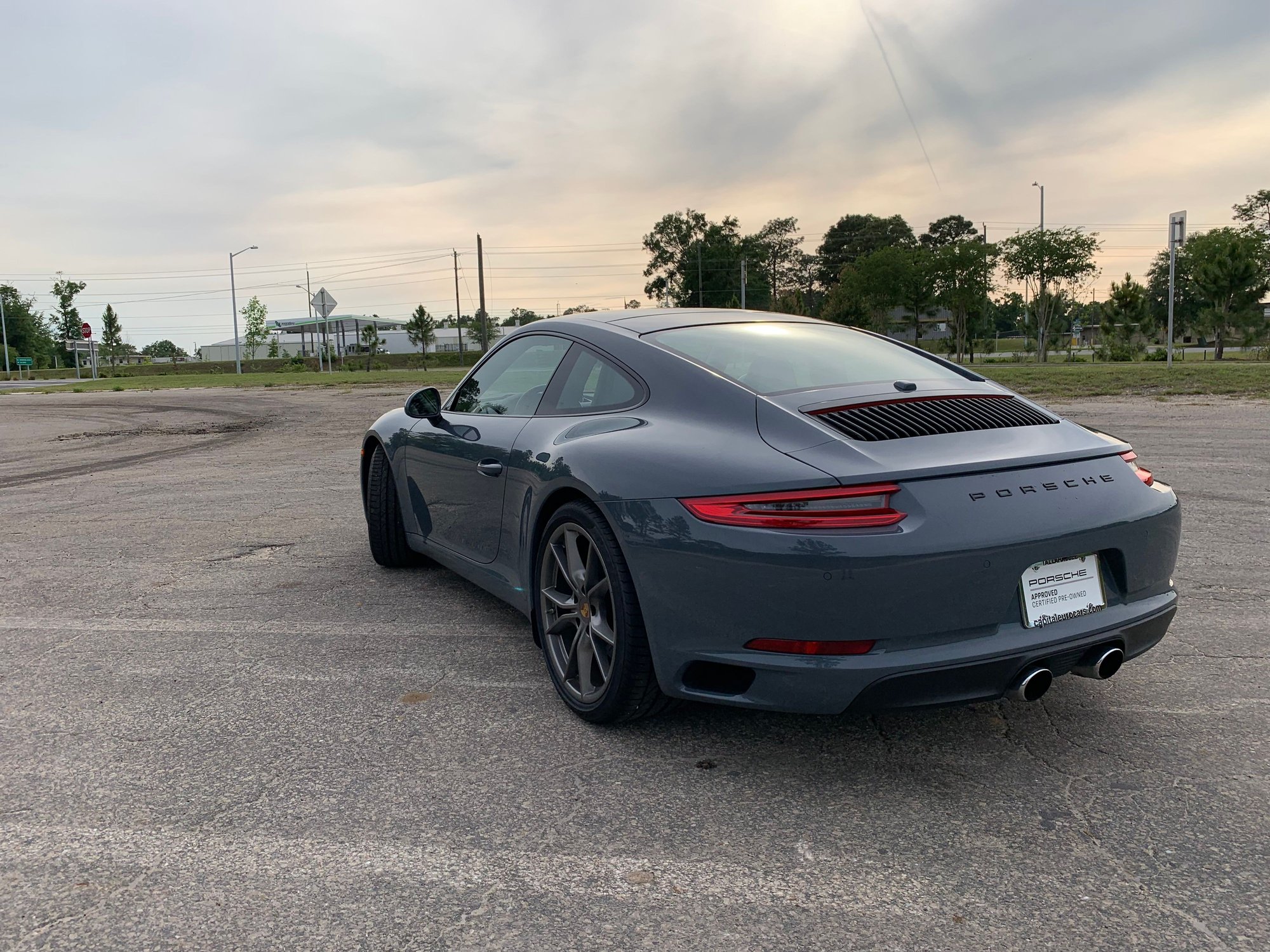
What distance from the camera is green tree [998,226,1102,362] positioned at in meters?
41.1

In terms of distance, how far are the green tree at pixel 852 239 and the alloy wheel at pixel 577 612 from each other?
9379 cm

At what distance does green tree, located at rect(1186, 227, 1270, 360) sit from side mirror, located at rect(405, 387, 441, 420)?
171 feet

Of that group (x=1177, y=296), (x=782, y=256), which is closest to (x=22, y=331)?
(x=782, y=256)

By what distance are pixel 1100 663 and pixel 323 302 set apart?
34.5 m

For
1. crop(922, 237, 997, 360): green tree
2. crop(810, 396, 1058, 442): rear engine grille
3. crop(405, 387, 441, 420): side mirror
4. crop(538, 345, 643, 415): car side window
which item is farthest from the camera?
crop(922, 237, 997, 360): green tree

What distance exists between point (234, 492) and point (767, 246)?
10143 cm

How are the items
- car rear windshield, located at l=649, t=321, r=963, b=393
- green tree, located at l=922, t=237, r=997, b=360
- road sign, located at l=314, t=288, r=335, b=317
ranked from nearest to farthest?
1. car rear windshield, located at l=649, t=321, r=963, b=393
2. road sign, located at l=314, t=288, r=335, b=317
3. green tree, located at l=922, t=237, r=997, b=360

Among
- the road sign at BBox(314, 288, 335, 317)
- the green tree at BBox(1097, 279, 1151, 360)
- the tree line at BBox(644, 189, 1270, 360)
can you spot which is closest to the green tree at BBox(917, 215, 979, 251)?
the tree line at BBox(644, 189, 1270, 360)

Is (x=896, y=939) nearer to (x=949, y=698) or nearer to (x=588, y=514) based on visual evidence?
(x=949, y=698)

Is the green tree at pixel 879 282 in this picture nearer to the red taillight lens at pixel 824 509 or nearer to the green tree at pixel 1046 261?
the green tree at pixel 1046 261

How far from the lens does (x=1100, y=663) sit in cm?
269

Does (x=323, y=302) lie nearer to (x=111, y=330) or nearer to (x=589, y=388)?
(x=589, y=388)

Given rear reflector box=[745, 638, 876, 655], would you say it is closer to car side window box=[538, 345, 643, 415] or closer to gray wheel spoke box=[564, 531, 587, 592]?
gray wheel spoke box=[564, 531, 587, 592]

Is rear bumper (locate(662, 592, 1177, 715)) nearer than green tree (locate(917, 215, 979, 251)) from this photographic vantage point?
Yes
